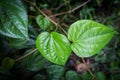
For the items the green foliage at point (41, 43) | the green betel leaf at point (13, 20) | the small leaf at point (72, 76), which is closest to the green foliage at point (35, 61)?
the green foliage at point (41, 43)

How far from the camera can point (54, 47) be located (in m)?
0.59

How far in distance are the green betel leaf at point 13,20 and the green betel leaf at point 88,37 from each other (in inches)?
5.5

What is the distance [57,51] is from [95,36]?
11cm

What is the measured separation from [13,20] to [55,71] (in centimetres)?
32

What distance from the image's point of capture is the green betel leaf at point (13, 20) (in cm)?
53

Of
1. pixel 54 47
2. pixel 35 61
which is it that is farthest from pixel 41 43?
pixel 35 61

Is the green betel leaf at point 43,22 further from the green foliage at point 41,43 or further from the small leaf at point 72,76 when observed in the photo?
the small leaf at point 72,76

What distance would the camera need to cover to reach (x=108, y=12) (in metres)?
2.18

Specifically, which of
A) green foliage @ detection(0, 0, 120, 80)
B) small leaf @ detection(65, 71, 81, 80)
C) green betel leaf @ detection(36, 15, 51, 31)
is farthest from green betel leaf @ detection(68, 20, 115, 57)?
small leaf @ detection(65, 71, 81, 80)

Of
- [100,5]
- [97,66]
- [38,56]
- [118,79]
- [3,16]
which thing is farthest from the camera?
[100,5]

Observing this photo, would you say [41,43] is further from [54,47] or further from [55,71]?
[55,71]

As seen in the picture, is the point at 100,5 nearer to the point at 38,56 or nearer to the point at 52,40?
the point at 38,56

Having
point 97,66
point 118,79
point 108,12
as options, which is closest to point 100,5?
point 108,12

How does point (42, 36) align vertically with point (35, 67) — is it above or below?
above
